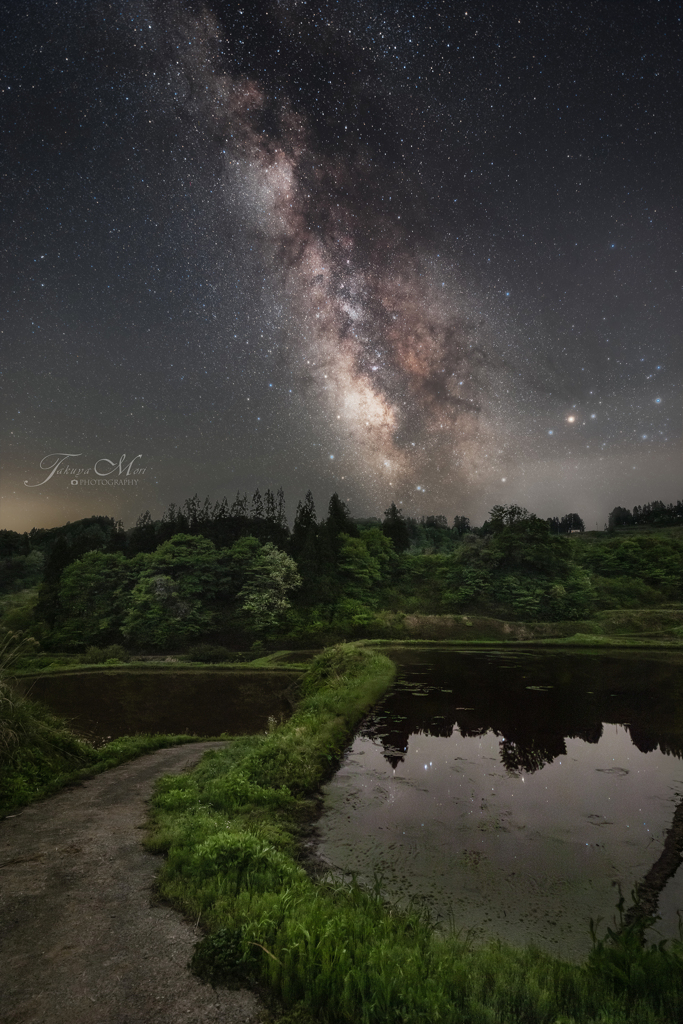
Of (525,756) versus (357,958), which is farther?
(525,756)

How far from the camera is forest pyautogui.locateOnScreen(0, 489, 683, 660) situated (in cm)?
5744

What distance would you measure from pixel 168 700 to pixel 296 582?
111 feet

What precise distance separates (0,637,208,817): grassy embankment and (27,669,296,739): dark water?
5907 mm

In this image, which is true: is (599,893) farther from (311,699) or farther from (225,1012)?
(311,699)

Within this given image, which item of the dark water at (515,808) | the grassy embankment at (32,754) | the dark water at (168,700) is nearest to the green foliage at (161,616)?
the dark water at (168,700)

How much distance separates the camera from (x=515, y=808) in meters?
10.9

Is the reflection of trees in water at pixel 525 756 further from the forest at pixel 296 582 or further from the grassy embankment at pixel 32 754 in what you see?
the forest at pixel 296 582

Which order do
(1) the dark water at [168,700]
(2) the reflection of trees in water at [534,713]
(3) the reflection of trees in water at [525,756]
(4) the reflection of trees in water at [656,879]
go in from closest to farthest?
1. (4) the reflection of trees in water at [656,879]
2. (3) the reflection of trees in water at [525,756]
3. (2) the reflection of trees in water at [534,713]
4. (1) the dark water at [168,700]

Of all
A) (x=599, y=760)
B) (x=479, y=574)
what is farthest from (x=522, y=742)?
(x=479, y=574)

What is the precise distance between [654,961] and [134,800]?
928 cm

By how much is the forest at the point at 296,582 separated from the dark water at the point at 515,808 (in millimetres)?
34049

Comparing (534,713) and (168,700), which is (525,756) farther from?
(168,700)

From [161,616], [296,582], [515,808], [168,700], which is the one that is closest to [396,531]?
[296,582]

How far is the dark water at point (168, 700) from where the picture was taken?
21364mm
